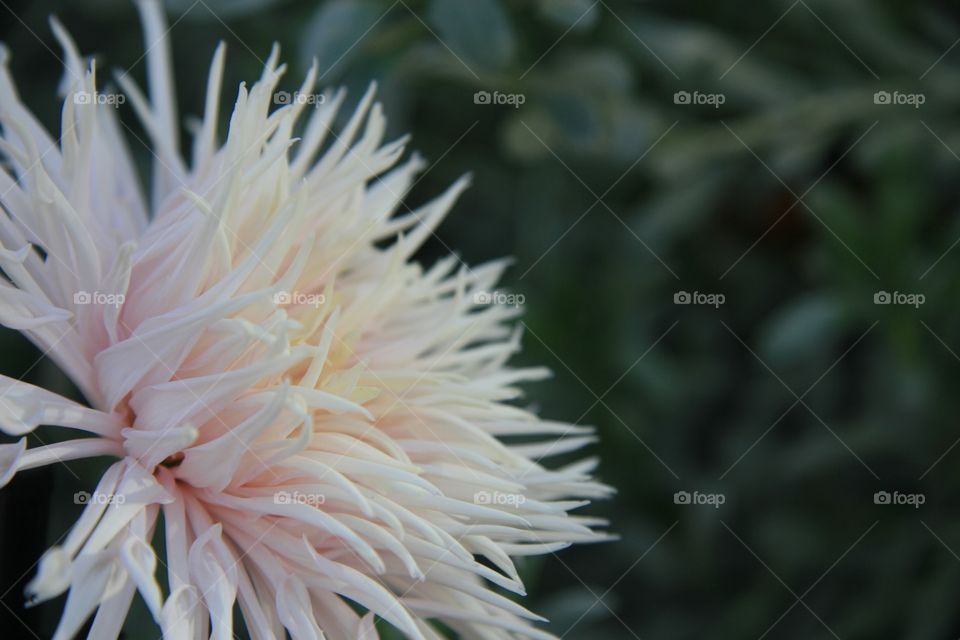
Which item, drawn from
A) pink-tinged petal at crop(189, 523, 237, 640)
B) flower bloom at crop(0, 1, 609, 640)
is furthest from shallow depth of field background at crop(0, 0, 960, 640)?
pink-tinged petal at crop(189, 523, 237, 640)

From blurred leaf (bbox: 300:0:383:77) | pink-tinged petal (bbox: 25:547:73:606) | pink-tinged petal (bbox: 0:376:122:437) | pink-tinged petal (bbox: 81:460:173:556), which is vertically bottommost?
pink-tinged petal (bbox: 25:547:73:606)

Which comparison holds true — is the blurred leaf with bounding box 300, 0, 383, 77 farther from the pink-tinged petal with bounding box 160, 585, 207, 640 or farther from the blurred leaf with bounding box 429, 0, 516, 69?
the pink-tinged petal with bounding box 160, 585, 207, 640

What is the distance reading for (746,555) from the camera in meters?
1.17

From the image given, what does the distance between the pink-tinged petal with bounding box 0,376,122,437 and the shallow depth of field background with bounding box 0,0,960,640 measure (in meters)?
0.54

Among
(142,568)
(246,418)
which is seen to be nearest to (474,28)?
(246,418)

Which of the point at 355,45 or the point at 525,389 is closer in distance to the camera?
the point at 355,45

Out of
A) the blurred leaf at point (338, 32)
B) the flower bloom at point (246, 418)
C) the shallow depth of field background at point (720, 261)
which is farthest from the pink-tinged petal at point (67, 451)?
the shallow depth of field background at point (720, 261)

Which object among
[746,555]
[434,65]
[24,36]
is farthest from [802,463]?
[24,36]

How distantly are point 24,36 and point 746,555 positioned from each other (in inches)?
41.6

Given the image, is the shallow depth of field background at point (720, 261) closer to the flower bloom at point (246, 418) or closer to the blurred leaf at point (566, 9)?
the blurred leaf at point (566, 9)

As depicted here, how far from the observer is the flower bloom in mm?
546

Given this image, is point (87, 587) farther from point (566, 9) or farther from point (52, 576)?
point (566, 9)

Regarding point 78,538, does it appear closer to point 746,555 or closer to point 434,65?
point 434,65

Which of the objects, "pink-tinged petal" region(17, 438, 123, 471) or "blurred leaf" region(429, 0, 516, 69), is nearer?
"pink-tinged petal" region(17, 438, 123, 471)
